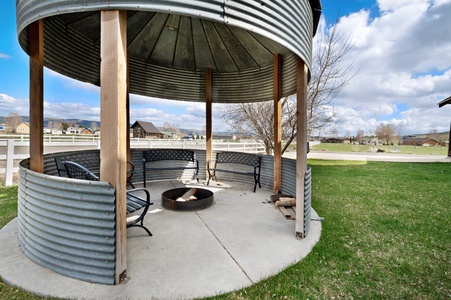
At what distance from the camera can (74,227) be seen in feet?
6.64

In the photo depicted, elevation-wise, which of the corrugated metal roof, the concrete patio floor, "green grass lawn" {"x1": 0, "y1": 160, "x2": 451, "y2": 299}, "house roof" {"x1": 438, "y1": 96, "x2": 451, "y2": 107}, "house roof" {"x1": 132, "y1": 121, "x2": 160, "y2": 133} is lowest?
"green grass lawn" {"x1": 0, "y1": 160, "x2": 451, "y2": 299}

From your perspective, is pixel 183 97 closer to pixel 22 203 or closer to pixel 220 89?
pixel 220 89

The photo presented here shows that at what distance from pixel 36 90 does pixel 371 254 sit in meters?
4.87

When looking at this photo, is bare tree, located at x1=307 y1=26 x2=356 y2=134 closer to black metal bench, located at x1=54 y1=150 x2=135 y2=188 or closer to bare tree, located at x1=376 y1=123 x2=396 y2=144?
black metal bench, located at x1=54 y1=150 x2=135 y2=188

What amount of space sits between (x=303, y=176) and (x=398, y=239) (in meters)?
1.72

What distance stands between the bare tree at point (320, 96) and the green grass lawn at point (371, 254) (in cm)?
535

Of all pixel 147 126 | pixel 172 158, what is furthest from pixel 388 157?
pixel 147 126

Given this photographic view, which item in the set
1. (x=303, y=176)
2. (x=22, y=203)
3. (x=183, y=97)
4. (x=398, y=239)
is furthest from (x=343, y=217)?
(x=183, y=97)

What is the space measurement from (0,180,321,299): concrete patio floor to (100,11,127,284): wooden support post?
2.11ft

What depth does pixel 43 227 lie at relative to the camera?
2.20 metres

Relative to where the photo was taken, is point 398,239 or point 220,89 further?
point 220,89

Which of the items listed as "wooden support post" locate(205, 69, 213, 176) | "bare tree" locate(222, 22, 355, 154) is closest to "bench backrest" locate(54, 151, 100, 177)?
"wooden support post" locate(205, 69, 213, 176)

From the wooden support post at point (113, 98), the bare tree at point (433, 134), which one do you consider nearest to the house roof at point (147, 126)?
the wooden support post at point (113, 98)

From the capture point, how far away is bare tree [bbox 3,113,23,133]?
42503mm
